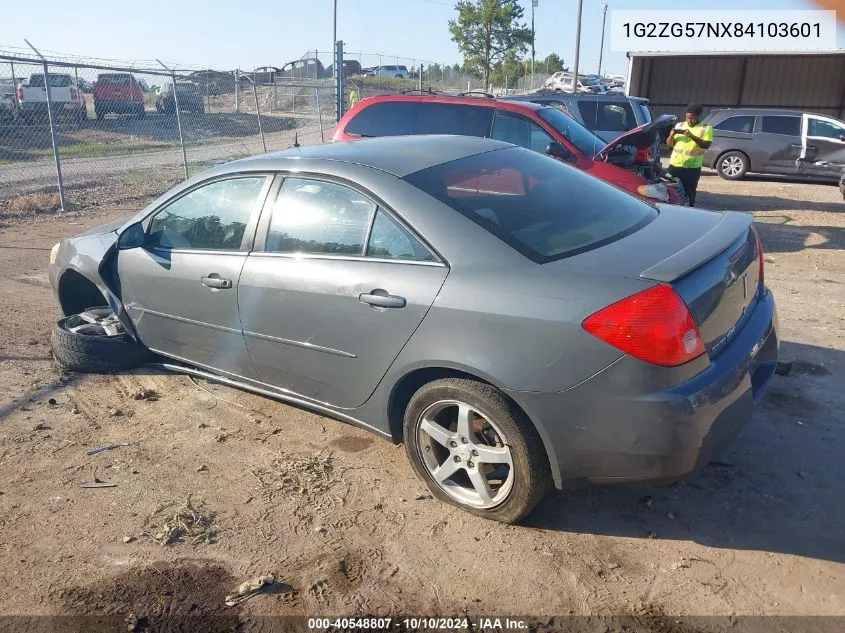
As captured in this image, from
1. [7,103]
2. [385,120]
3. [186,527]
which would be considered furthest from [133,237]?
[7,103]

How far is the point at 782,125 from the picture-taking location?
1492 cm

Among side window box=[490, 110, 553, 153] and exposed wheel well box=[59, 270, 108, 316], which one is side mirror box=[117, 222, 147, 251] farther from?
side window box=[490, 110, 553, 153]

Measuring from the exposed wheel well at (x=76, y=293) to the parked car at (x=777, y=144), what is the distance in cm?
1299

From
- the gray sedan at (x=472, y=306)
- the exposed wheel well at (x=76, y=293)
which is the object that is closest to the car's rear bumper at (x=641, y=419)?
the gray sedan at (x=472, y=306)

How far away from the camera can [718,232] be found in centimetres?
323

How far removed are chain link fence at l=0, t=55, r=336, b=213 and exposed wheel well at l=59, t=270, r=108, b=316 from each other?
20.9ft

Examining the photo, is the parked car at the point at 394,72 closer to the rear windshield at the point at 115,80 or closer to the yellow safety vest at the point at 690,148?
the rear windshield at the point at 115,80

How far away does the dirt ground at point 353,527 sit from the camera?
272 cm

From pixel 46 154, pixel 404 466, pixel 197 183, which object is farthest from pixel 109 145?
pixel 404 466

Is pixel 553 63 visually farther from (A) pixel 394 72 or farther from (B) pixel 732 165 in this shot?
(B) pixel 732 165

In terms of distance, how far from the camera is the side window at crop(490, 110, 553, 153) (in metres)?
8.30

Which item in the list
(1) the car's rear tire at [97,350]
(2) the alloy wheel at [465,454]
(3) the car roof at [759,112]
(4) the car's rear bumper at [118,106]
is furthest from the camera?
(4) the car's rear bumper at [118,106]

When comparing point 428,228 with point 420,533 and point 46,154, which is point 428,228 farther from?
point 46,154

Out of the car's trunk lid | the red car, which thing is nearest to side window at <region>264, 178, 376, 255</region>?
the car's trunk lid
